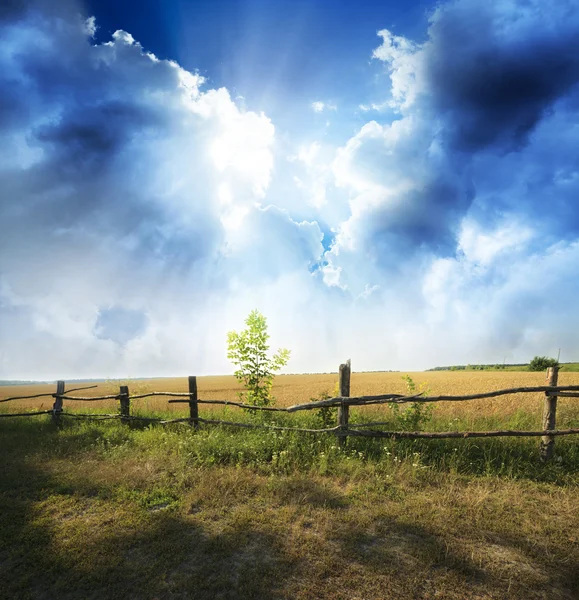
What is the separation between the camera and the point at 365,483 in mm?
5672

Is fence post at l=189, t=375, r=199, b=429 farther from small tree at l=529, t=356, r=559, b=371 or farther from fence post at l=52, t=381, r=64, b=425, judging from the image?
small tree at l=529, t=356, r=559, b=371

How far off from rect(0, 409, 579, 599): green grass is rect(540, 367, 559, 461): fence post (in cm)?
22

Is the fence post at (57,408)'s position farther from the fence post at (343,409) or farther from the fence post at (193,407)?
the fence post at (343,409)

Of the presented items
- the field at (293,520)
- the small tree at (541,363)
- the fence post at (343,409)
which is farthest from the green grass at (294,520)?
the small tree at (541,363)

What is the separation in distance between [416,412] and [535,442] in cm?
230

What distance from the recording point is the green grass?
11.7ft

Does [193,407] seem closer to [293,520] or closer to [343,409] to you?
[343,409]

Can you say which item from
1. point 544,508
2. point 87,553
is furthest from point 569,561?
point 87,553

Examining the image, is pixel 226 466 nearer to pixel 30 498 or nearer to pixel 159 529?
pixel 159 529

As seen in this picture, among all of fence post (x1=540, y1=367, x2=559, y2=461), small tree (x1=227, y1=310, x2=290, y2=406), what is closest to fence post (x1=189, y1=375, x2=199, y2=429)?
small tree (x1=227, y1=310, x2=290, y2=406)

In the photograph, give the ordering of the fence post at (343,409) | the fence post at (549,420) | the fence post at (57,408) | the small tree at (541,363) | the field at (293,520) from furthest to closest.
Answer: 1. the small tree at (541,363)
2. the fence post at (57,408)
3. the fence post at (343,409)
4. the fence post at (549,420)
5. the field at (293,520)

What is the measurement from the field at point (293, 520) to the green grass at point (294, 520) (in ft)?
0.07

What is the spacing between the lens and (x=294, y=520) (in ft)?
15.3

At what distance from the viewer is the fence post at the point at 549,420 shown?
22.5ft
